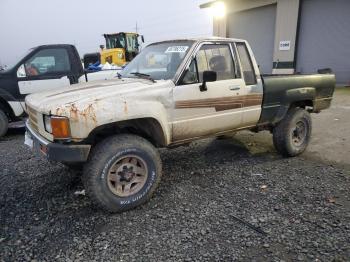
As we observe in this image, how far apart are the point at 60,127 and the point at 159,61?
5.74 feet

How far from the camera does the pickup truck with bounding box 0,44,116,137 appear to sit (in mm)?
6750

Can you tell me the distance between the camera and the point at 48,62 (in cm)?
708

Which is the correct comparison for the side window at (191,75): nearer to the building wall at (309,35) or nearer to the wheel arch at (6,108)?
the wheel arch at (6,108)

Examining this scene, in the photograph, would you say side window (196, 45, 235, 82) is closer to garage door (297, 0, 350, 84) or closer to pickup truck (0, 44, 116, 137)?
pickup truck (0, 44, 116, 137)

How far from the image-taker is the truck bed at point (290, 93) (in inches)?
193

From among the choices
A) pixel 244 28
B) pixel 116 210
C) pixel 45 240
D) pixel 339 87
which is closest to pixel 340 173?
pixel 116 210

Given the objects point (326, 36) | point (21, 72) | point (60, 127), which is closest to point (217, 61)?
point (60, 127)

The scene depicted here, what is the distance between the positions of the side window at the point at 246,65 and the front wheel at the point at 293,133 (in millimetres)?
1000

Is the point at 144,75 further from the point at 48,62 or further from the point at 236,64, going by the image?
the point at 48,62

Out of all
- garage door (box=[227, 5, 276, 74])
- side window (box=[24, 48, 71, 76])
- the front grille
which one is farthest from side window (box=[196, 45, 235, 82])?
garage door (box=[227, 5, 276, 74])

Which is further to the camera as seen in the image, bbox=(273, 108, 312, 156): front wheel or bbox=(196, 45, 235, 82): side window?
bbox=(273, 108, 312, 156): front wheel

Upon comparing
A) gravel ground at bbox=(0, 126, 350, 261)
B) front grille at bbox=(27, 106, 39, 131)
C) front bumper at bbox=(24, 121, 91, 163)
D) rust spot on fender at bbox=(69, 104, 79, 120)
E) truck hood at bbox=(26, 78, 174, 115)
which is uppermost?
truck hood at bbox=(26, 78, 174, 115)

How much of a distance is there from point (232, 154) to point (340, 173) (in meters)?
1.67

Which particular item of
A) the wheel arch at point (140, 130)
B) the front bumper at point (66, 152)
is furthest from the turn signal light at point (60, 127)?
the wheel arch at point (140, 130)
